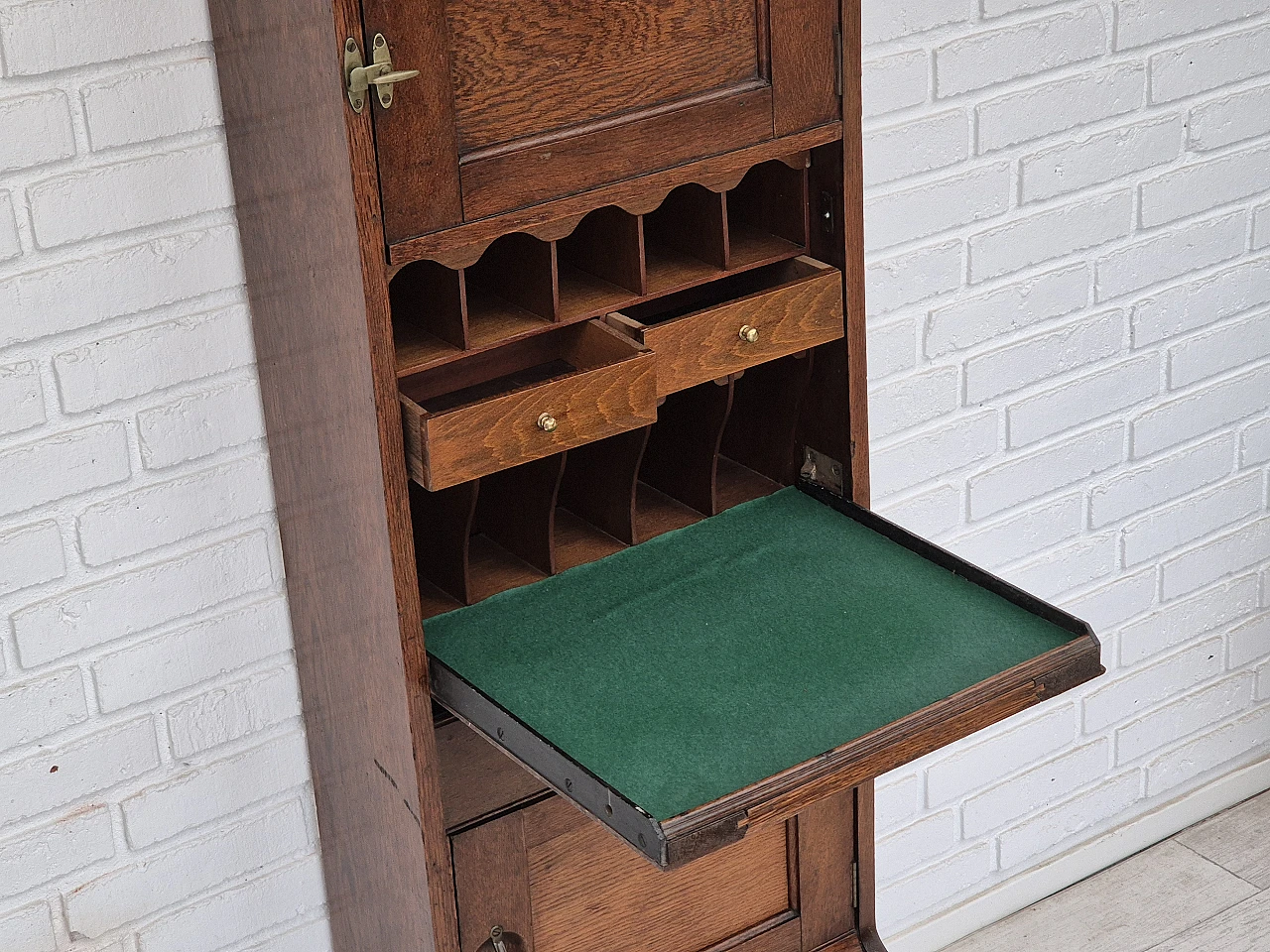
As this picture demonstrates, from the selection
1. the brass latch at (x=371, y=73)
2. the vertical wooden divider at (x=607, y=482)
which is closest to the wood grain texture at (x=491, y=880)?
the vertical wooden divider at (x=607, y=482)

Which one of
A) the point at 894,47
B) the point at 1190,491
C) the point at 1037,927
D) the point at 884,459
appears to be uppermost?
the point at 894,47

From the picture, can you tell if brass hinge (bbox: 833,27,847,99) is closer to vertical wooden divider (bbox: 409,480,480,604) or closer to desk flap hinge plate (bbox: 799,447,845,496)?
desk flap hinge plate (bbox: 799,447,845,496)

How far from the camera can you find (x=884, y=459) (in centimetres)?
217

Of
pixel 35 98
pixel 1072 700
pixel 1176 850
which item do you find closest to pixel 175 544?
A: pixel 35 98

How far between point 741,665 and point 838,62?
55cm

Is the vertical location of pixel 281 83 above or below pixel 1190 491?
above

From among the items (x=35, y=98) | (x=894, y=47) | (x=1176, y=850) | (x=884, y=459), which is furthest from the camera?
(x=1176, y=850)

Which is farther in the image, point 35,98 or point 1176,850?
point 1176,850

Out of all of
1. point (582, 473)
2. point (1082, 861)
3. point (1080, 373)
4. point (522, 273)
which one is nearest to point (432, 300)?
point (522, 273)

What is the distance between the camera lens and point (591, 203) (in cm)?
142

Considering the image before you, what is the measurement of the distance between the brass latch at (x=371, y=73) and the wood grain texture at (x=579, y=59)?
0.22 ft

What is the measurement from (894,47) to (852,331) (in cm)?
50

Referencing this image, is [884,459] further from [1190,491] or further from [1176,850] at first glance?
[1176,850]

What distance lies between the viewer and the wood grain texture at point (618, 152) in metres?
1.36
